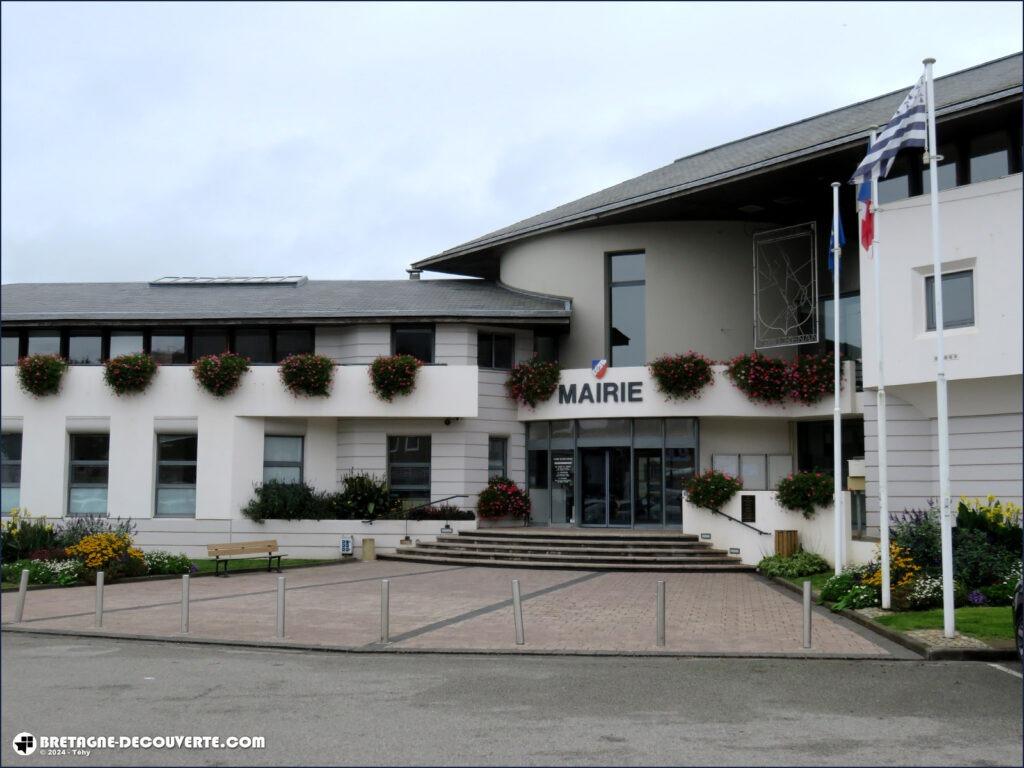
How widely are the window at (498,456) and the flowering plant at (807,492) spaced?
330 inches

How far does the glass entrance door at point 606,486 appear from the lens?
2714 cm

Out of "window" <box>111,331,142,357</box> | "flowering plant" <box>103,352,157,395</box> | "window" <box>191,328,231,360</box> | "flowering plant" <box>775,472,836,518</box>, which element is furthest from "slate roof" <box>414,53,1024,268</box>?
"flowering plant" <box>103,352,157,395</box>

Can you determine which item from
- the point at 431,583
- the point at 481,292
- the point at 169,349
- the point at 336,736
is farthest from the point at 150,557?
the point at 336,736

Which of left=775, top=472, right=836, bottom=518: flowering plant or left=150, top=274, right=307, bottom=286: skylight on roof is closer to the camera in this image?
left=775, top=472, right=836, bottom=518: flowering plant

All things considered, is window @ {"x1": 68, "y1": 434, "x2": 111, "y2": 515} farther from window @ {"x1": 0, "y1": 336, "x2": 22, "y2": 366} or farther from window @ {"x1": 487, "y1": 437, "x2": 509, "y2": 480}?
window @ {"x1": 487, "y1": 437, "x2": 509, "y2": 480}

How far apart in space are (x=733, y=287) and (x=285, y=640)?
18504 millimetres

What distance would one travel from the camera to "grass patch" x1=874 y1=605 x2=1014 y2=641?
41.6ft

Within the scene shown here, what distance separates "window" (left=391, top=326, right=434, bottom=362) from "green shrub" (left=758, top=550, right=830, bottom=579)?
10.9 metres

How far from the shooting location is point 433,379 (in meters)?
26.5

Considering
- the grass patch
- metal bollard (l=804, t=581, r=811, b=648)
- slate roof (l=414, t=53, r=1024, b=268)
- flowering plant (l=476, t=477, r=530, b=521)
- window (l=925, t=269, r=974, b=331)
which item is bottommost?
the grass patch

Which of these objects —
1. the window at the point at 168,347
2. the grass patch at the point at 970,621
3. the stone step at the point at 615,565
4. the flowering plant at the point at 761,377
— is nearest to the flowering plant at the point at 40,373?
the window at the point at 168,347

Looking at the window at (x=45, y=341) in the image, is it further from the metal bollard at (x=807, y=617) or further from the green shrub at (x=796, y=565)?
the metal bollard at (x=807, y=617)

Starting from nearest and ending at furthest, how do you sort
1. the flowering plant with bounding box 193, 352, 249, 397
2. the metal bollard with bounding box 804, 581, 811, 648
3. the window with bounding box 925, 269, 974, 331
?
the metal bollard with bounding box 804, 581, 811, 648 → the window with bounding box 925, 269, 974, 331 → the flowering plant with bounding box 193, 352, 249, 397

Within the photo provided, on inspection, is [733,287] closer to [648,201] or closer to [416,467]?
[648,201]
